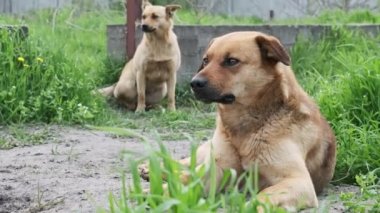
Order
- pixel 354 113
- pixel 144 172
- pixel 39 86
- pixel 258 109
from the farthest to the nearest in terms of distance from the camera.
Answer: pixel 39 86 → pixel 354 113 → pixel 144 172 → pixel 258 109

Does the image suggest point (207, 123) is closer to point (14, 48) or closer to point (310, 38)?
point (14, 48)

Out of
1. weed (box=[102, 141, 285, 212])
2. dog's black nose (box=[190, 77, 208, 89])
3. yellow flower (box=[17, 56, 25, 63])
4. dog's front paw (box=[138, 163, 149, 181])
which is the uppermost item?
dog's black nose (box=[190, 77, 208, 89])

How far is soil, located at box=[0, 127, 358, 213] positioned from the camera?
4699 mm

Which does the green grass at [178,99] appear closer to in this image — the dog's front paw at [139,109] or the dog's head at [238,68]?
the dog's front paw at [139,109]

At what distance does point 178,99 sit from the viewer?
1037 centimetres

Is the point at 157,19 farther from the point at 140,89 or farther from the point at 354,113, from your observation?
the point at 354,113

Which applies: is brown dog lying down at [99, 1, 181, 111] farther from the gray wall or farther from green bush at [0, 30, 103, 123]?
the gray wall

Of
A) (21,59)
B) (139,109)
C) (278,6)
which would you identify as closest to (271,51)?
(21,59)

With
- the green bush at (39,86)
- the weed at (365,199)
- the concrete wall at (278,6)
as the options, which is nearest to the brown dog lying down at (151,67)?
the green bush at (39,86)

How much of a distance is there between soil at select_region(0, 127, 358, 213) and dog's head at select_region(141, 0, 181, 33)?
280 centimetres

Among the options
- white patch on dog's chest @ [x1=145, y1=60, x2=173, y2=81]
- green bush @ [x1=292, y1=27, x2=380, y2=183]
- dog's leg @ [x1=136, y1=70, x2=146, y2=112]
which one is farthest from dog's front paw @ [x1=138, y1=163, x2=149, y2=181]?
white patch on dog's chest @ [x1=145, y1=60, x2=173, y2=81]

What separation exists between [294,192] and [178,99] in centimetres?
610

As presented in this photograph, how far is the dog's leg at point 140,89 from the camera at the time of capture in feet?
32.4

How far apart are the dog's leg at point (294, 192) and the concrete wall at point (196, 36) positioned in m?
6.16
